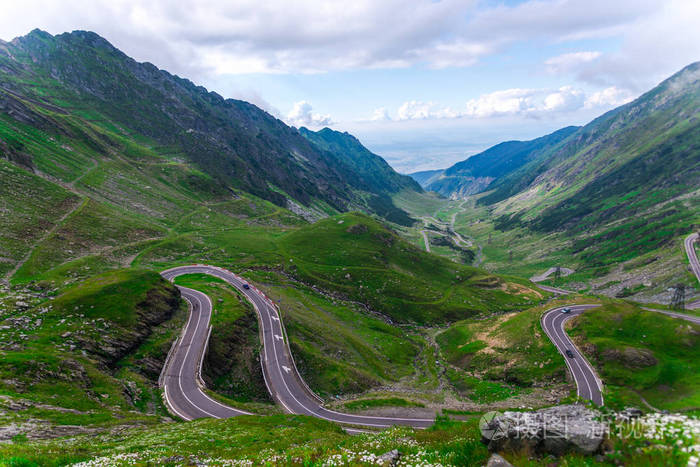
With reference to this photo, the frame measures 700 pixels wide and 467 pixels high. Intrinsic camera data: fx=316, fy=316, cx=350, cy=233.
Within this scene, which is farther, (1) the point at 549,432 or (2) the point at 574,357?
(2) the point at 574,357

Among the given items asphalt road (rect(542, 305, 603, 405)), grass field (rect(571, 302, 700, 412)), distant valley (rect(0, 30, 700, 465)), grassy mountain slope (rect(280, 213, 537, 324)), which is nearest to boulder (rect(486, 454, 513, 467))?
distant valley (rect(0, 30, 700, 465))

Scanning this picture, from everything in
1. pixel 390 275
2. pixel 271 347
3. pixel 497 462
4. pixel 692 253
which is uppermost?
pixel 497 462

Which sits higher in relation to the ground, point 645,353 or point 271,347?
point 271,347

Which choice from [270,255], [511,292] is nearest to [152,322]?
[270,255]

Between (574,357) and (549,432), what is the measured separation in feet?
246

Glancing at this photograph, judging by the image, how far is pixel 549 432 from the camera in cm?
1323

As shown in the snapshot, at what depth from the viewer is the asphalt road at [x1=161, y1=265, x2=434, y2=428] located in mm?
51250

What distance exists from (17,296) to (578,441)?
9261 centimetres

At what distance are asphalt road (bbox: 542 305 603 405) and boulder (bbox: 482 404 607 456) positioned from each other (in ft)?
150

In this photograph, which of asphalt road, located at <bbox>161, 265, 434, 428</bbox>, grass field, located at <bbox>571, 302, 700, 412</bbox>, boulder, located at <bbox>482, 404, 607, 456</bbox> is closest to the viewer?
boulder, located at <bbox>482, 404, 607, 456</bbox>

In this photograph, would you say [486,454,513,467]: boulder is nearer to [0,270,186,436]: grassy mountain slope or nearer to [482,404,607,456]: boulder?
[482,404,607,456]: boulder

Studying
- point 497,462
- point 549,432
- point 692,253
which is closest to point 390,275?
point 549,432

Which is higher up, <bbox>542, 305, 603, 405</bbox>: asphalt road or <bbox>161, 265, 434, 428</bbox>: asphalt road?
<bbox>161, 265, 434, 428</bbox>: asphalt road

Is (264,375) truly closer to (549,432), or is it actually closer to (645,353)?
(549,432)
